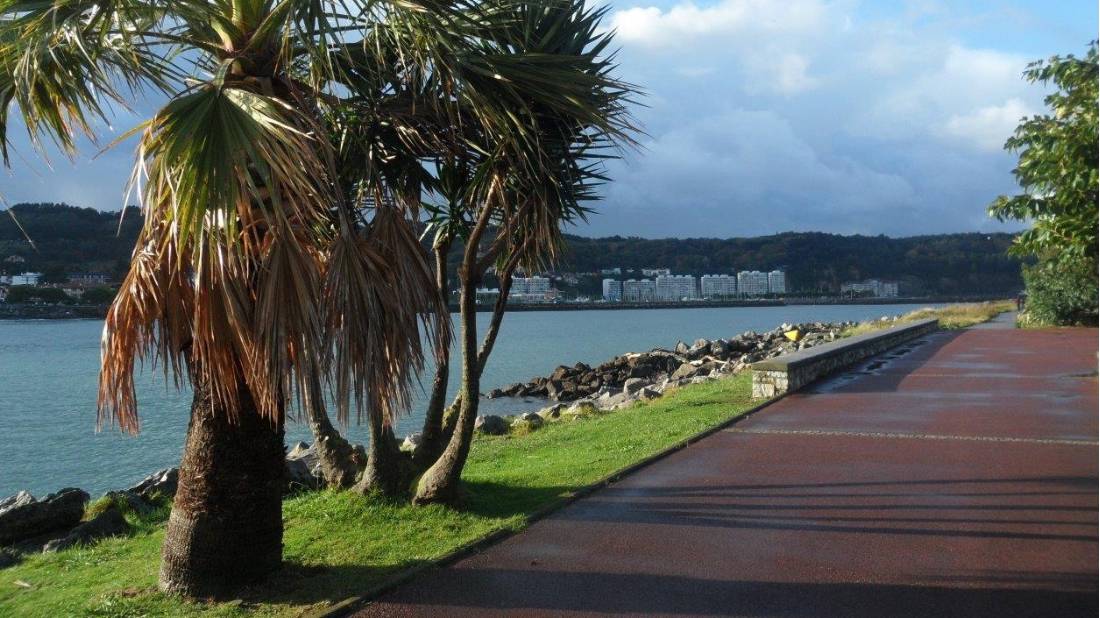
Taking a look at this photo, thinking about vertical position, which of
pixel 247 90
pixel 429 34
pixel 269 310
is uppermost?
pixel 429 34

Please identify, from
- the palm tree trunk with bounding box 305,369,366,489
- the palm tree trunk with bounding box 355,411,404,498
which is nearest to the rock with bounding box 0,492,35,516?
the palm tree trunk with bounding box 305,369,366,489

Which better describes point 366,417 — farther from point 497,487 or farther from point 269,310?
point 497,487

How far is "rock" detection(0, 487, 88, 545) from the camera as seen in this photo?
934cm

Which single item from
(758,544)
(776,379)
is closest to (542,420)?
(776,379)

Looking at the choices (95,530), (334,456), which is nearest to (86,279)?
A: (95,530)

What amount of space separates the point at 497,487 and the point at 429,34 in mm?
4077

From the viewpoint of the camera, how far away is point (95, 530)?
29.7 ft

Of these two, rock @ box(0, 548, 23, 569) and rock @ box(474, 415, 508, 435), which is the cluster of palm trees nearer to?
rock @ box(0, 548, 23, 569)

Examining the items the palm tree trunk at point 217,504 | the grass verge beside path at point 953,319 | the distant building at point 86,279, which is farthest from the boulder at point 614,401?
the distant building at point 86,279

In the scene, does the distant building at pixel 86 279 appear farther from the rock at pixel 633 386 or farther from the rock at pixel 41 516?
the rock at pixel 41 516

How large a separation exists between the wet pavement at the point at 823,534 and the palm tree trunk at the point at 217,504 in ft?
3.31

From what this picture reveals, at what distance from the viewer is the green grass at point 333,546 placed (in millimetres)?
5742

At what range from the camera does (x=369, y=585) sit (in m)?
5.78

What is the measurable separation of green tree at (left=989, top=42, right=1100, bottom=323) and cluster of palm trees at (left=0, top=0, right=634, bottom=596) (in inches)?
160
